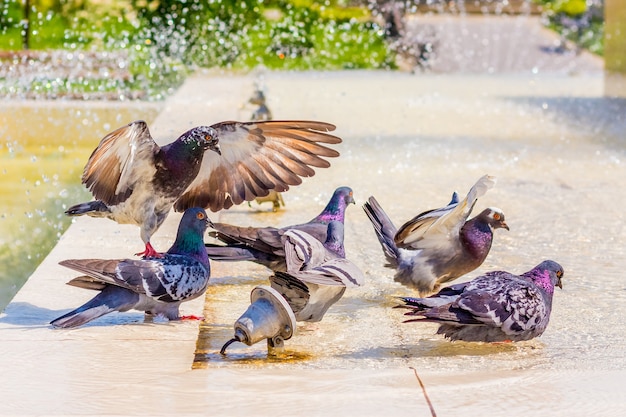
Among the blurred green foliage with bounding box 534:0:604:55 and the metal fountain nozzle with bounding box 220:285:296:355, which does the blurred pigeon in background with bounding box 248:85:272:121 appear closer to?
the metal fountain nozzle with bounding box 220:285:296:355

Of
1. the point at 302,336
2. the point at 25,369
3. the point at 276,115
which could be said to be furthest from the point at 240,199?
the point at 276,115

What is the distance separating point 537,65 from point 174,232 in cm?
1435

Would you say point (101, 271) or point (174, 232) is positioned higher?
point (101, 271)

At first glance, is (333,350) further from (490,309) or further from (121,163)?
(121,163)

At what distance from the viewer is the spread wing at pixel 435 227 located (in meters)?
5.13

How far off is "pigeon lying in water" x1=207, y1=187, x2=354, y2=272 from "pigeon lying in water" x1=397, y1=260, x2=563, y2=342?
34.3 inches

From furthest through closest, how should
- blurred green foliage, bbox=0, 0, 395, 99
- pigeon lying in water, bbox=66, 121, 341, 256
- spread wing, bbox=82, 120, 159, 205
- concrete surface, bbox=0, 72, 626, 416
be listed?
blurred green foliage, bbox=0, 0, 395, 99 → pigeon lying in water, bbox=66, 121, 341, 256 → spread wing, bbox=82, 120, 159, 205 → concrete surface, bbox=0, 72, 626, 416

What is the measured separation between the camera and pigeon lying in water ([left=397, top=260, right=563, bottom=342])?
14.8ft

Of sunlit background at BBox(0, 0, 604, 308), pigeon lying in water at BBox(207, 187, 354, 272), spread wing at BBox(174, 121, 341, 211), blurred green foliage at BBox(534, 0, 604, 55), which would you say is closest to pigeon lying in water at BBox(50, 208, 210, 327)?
pigeon lying in water at BBox(207, 187, 354, 272)

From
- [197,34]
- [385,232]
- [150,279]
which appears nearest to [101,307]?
[150,279]

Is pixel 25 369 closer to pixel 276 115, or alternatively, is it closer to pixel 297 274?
pixel 297 274

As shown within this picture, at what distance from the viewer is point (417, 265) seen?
5383 mm

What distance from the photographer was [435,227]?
5.19 m

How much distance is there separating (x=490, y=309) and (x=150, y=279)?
1272mm
